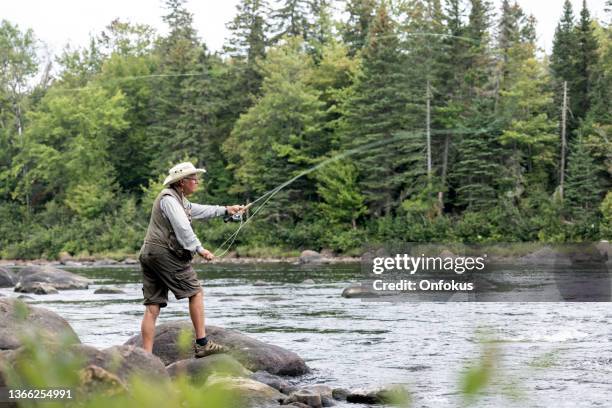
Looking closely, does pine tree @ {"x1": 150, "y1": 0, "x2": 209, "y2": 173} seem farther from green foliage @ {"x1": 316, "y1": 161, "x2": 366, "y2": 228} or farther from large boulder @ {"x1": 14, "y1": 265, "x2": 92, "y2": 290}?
large boulder @ {"x1": 14, "y1": 265, "x2": 92, "y2": 290}

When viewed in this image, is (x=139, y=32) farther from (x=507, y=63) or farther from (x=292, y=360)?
(x=292, y=360)

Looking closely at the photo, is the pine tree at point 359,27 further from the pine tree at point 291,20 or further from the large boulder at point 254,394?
the large boulder at point 254,394

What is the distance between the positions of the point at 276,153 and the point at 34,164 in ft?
64.2

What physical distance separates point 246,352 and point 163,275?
1.46 m

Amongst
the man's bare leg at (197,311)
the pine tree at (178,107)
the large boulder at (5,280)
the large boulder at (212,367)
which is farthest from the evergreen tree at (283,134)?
the large boulder at (212,367)

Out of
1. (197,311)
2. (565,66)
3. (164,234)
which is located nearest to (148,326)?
(197,311)

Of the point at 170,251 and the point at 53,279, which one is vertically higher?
the point at 170,251

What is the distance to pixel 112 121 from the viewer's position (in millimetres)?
52812

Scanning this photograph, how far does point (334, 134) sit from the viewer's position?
43.1 meters

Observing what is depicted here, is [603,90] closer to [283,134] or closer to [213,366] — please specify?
[283,134]

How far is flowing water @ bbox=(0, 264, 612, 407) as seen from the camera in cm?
701

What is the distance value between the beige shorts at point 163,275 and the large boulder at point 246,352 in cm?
99

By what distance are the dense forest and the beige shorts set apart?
2214cm

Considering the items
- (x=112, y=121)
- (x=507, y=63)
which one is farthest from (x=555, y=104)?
(x=112, y=121)
